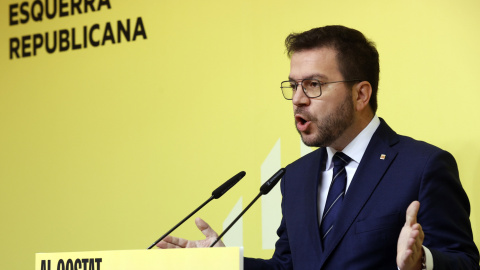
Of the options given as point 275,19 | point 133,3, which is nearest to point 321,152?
point 275,19

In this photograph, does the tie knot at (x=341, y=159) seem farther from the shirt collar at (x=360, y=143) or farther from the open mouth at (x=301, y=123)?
the open mouth at (x=301, y=123)

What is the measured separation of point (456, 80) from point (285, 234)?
107 centimetres

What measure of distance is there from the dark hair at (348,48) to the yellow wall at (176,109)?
0.50 metres

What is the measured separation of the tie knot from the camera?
2.73 meters

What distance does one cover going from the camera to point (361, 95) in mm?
2801

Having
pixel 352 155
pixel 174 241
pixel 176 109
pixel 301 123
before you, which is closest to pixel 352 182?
pixel 352 155

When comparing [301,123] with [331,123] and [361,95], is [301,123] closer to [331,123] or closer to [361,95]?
[331,123]

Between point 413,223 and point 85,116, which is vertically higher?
point 85,116

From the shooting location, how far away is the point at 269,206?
360 cm

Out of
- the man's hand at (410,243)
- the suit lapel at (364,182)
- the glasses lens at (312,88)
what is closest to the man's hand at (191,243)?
the suit lapel at (364,182)

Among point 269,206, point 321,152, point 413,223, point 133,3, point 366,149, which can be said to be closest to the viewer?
point 413,223

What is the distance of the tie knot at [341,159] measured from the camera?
2.73m

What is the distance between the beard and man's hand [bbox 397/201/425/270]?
0.69 meters

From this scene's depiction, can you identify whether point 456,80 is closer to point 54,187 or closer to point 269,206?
point 269,206
